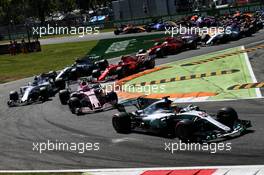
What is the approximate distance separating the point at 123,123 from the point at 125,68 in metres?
12.7

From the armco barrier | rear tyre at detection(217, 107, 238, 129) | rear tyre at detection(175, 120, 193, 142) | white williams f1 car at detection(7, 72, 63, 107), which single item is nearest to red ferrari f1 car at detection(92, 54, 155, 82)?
white williams f1 car at detection(7, 72, 63, 107)

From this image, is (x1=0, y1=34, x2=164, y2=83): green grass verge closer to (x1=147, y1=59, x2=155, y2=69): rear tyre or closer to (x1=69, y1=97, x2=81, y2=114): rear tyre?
(x1=147, y1=59, x2=155, y2=69): rear tyre

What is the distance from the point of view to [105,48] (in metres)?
48.0

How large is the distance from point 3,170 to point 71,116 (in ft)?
20.3

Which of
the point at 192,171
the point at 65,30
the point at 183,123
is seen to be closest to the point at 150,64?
the point at 183,123

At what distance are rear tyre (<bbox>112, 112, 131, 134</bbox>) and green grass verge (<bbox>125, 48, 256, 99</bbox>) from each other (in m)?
5.30

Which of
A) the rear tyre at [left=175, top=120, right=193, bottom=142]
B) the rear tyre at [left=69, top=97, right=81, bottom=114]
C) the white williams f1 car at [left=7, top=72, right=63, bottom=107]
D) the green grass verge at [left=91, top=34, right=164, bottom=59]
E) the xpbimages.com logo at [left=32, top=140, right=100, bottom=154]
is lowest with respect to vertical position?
the green grass verge at [left=91, top=34, right=164, bottom=59]

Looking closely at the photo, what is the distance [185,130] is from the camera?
13852 mm

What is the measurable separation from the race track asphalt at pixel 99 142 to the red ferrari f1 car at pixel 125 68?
6.01 metres

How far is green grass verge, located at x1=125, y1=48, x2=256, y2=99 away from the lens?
20877 millimetres

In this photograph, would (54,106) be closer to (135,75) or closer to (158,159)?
(135,75)

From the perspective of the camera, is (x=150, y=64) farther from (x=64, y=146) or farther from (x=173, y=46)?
(x=64, y=146)

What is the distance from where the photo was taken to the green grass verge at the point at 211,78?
20877 millimetres

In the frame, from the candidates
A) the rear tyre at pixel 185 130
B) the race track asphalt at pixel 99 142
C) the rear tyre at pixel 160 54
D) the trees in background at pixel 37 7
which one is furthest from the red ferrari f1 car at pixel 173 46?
the trees in background at pixel 37 7
